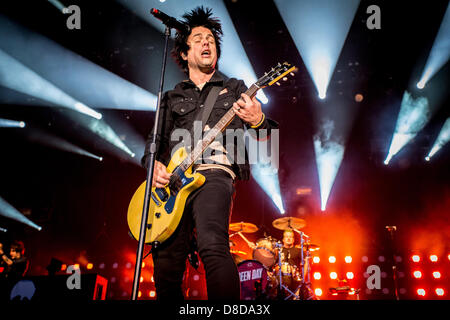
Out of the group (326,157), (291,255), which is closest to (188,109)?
(291,255)

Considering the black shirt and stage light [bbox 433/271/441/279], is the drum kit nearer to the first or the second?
stage light [bbox 433/271/441/279]

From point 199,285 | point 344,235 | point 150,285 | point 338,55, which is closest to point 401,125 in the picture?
point 338,55

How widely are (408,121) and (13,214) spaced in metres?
9.36

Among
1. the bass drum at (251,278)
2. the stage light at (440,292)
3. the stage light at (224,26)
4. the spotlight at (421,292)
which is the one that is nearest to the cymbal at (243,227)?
the bass drum at (251,278)

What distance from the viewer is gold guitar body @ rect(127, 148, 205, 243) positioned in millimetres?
1959

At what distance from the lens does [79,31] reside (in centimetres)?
663

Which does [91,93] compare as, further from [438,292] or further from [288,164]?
[438,292]

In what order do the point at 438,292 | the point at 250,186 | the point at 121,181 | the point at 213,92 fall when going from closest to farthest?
the point at 213,92 < the point at 438,292 < the point at 250,186 < the point at 121,181

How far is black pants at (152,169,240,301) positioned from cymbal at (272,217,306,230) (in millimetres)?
4780

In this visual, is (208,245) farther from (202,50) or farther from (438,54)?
(438,54)

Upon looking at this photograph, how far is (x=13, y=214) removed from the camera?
7754 mm

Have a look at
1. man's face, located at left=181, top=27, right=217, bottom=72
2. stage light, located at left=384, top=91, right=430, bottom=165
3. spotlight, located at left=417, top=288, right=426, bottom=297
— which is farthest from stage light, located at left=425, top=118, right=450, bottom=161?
man's face, located at left=181, top=27, right=217, bottom=72
